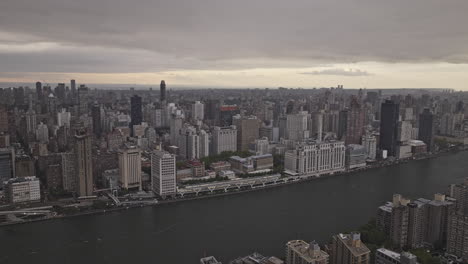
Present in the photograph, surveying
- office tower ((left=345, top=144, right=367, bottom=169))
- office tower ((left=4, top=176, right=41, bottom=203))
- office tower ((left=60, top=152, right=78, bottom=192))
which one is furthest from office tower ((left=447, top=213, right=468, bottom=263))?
office tower ((left=4, top=176, right=41, bottom=203))

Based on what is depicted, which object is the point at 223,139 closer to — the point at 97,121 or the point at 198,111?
the point at 97,121

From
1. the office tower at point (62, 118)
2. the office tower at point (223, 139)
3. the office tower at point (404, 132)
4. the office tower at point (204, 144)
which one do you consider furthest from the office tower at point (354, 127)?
the office tower at point (62, 118)

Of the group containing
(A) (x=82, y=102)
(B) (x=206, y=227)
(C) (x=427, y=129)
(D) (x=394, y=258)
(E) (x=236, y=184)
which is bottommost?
(B) (x=206, y=227)

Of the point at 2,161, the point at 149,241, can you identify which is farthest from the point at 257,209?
the point at 2,161

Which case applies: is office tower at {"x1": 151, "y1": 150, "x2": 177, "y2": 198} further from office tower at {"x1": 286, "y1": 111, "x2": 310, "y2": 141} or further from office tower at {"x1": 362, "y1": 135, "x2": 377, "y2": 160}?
office tower at {"x1": 286, "y1": 111, "x2": 310, "y2": 141}

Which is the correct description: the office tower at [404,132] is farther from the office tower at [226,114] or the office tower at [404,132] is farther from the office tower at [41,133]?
the office tower at [41,133]

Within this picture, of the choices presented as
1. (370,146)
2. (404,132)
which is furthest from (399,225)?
(404,132)

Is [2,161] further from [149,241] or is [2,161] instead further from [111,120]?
[111,120]
